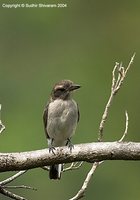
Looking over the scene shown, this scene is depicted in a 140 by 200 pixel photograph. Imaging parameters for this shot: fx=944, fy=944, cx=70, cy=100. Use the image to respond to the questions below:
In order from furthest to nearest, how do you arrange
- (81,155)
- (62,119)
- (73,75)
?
(73,75) → (62,119) → (81,155)

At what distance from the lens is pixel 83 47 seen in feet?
102

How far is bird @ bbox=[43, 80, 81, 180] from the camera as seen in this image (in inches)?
326

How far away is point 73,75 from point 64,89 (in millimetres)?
17784

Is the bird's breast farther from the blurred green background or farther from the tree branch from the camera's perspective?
the blurred green background

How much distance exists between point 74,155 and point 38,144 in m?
13.6

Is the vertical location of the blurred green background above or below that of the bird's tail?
above

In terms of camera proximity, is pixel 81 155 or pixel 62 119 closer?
pixel 81 155

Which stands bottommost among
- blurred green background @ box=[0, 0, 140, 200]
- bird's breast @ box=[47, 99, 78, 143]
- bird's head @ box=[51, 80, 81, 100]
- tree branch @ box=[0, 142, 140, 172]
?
tree branch @ box=[0, 142, 140, 172]

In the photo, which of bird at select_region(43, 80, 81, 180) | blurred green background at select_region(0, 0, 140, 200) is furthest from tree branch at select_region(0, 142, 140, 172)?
blurred green background at select_region(0, 0, 140, 200)

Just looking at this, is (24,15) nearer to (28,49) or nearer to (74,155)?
(28,49)

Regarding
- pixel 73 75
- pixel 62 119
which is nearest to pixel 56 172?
pixel 62 119

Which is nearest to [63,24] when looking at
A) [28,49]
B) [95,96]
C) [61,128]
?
[28,49]

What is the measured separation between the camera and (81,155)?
21.5ft

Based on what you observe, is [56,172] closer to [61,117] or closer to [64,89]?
[61,117]
